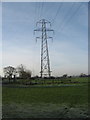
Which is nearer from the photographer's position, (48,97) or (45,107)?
(45,107)

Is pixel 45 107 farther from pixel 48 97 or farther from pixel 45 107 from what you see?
pixel 48 97

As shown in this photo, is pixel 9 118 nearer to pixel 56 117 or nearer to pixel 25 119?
pixel 25 119

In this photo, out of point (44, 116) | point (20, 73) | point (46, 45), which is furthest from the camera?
point (20, 73)

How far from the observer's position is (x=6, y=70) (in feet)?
268

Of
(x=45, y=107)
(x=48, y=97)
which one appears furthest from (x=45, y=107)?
(x=48, y=97)

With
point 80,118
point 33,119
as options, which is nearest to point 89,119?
point 80,118

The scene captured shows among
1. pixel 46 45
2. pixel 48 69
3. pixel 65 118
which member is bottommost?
pixel 65 118

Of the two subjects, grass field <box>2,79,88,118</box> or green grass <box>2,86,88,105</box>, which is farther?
green grass <box>2,86,88,105</box>

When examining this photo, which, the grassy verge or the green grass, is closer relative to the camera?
the grassy verge

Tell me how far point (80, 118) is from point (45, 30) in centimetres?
3035

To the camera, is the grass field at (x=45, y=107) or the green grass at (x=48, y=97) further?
the green grass at (x=48, y=97)

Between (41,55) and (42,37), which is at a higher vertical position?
(42,37)

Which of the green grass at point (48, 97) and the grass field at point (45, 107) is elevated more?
the grass field at point (45, 107)

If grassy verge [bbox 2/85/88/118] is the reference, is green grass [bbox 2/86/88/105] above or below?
below
